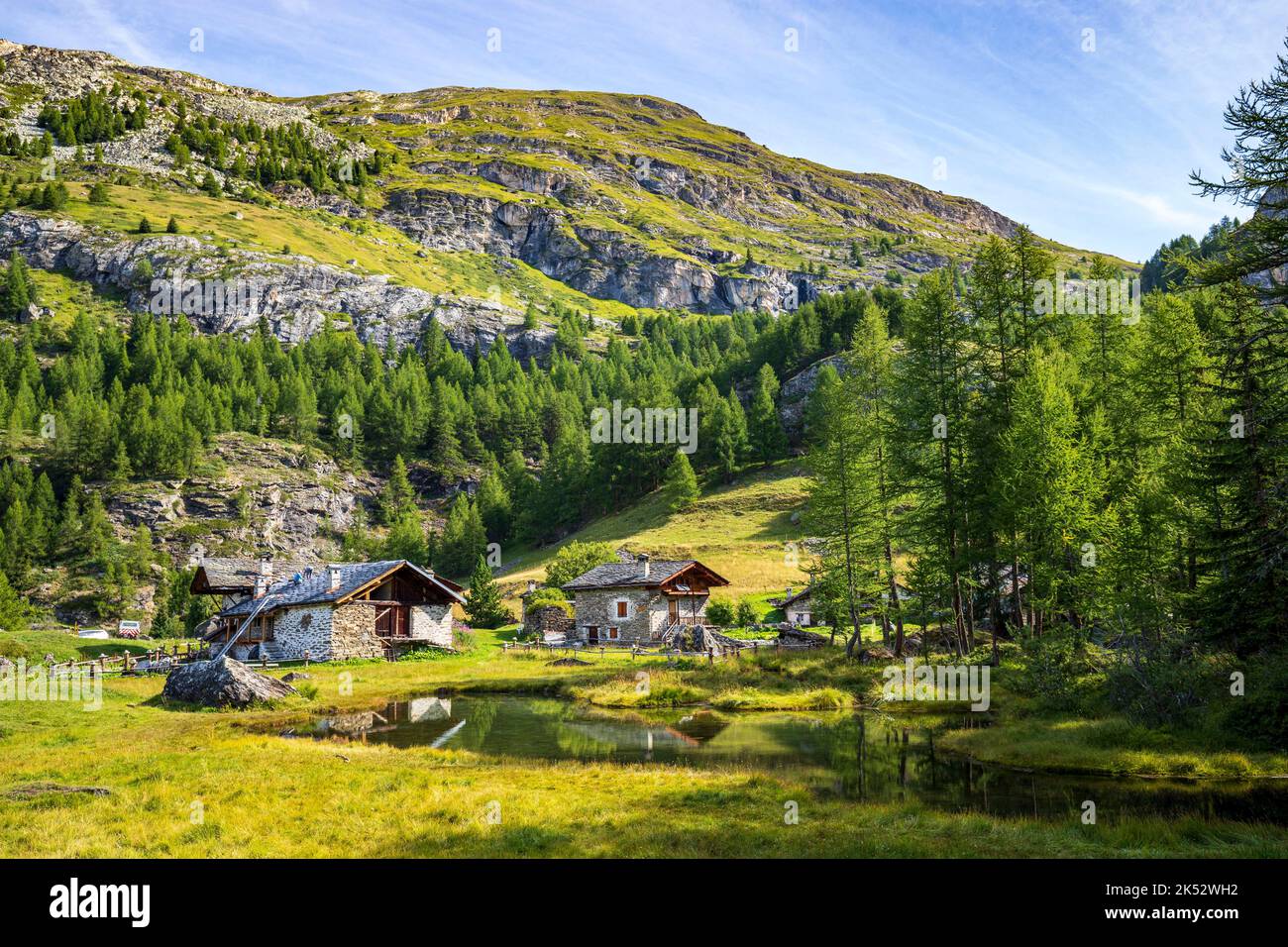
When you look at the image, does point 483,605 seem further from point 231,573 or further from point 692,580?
point 692,580

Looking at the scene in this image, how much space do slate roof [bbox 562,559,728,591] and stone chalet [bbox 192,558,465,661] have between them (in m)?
9.62

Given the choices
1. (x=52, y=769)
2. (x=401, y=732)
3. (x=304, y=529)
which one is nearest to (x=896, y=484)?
(x=401, y=732)

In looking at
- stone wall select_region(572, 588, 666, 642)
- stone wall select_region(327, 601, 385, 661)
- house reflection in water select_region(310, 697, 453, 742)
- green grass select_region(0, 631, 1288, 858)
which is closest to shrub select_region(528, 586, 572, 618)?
stone wall select_region(572, 588, 666, 642)

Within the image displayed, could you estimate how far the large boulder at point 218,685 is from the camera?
30.2 m

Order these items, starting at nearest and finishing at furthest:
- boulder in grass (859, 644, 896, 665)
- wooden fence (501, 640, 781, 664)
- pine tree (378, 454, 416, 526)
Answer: boulder in grass (859, 644, 896, 665), wooden fence (501, 640, 781, 664), pine tree (378, 454, 416, 526)

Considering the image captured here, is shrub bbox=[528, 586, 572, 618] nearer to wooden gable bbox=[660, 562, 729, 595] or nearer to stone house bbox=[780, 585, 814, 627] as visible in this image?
wooden gable bbox=[660, 562, 729, 595]

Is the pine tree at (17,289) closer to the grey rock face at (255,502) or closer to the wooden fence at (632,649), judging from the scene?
the grey rock face at (255,502)

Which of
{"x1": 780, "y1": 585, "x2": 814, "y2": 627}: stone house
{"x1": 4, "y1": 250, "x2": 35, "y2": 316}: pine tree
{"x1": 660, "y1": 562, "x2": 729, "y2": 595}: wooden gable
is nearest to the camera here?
{"x1": 660, "y1": 562, "x2": 729, "y2": 595}: wooden gable

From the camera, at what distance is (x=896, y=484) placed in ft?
114
